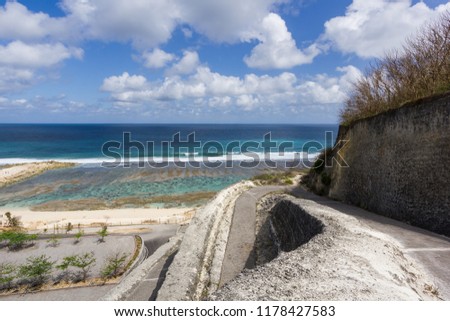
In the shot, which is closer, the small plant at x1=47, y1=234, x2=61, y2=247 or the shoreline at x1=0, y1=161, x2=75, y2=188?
the small plant at x1=47, y1=234, x2=61, y2=247

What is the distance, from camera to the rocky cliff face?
26.2 ft

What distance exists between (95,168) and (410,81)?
41.0m

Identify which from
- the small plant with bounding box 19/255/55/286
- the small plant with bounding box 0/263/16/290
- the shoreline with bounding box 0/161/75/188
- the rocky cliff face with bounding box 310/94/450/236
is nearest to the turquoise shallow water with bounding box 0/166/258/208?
the shoreline with bounding box 0/161/75/188

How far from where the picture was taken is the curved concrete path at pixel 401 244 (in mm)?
5242

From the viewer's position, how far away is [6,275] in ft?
41.7

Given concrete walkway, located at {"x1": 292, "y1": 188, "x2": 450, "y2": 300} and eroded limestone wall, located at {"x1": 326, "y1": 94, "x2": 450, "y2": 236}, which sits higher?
eroded limestone wall, located at {"x1": 326, "y1": 94, "x2": 450, "y2": 236}

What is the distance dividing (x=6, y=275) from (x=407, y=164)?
52.1 ft

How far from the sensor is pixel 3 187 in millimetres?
33219

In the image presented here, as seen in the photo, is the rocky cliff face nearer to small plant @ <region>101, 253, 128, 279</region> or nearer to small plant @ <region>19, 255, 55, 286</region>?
small plant @ <region>101, 253, 128, 279</region>

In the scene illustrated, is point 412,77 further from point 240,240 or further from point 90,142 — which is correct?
point 90,142

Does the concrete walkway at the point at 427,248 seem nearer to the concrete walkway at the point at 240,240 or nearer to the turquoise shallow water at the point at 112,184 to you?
the concrete walkway at the point at 240,240

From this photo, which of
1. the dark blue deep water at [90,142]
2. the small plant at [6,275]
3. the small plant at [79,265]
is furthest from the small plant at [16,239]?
the dark blue deep water at [90,142]

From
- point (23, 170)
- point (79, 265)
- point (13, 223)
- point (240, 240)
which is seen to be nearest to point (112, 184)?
point (13, 223)

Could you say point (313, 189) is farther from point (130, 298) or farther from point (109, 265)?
point (130, 298)
